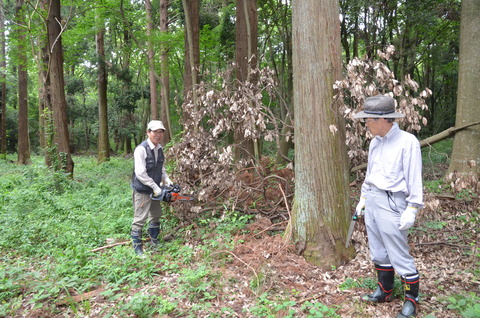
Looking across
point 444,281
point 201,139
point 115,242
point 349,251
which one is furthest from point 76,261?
point 444,281

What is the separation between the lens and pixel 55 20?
33.5 ft

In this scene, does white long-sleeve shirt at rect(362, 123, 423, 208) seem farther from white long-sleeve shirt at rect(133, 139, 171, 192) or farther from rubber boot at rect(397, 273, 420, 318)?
white long-sleeve shirt at rect(133, 139, 171, 192)

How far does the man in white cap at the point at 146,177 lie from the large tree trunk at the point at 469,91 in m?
5.61

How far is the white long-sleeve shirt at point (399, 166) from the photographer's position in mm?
2703

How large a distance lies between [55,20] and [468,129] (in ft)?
39.8

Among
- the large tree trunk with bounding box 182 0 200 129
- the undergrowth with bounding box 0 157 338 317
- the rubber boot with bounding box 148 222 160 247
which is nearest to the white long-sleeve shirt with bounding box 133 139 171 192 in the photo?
the rubber boot with bounding box 148 222 160 247

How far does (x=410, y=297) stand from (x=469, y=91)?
5.07 metres

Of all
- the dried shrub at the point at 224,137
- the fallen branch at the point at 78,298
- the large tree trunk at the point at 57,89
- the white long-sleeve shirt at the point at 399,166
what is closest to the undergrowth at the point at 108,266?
the fallen branch at the point at 78,298

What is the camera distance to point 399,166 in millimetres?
2822

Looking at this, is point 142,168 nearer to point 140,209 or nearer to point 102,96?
point 140,209

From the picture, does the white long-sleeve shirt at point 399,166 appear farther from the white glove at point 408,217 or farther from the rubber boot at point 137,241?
the rubber boot at point 137,241

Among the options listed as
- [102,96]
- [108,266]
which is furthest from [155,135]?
[102,96]

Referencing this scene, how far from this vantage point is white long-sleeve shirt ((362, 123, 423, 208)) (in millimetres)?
2703

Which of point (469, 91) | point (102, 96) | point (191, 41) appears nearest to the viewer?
point (469, 91)
